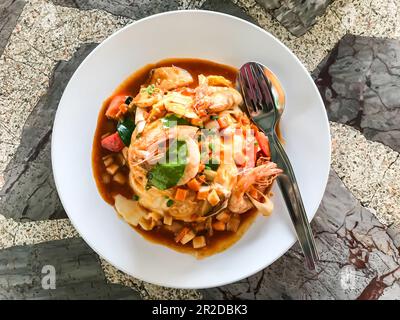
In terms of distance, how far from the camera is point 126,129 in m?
2.45

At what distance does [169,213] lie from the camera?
2.43 m

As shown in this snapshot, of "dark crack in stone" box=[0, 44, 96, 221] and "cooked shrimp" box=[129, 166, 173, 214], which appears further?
"dark crack in stone" box=[0, 44, 96, 221]

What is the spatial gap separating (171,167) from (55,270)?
973mm

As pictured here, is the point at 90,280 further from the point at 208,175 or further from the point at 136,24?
the point at 136,24

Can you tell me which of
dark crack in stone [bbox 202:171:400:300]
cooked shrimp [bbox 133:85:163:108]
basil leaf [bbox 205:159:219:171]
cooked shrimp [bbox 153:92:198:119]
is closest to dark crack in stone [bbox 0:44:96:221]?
cooked shrimp [bbox 133:85:163:108]

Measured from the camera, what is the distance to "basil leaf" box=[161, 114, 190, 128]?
226 cm

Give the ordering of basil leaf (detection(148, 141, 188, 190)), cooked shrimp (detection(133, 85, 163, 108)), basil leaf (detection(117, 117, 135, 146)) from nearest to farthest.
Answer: basil leaf (detection(148, 141, 188, 190)), cooked shrimp (detection(133, 85, 163, 108)), basil leaf (detection(117, 117, 135, 146))

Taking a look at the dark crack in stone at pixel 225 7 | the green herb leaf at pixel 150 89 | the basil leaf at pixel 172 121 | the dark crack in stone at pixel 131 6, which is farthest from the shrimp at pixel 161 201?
the dark crack in stone at pixel 225 7

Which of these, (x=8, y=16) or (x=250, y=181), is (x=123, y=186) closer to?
(x=250, y=181)

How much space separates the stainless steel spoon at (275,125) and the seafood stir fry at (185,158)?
0.05 m

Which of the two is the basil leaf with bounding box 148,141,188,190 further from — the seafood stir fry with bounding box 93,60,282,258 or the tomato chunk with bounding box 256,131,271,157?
the tomato chunk with bounding box 256,131,271,157

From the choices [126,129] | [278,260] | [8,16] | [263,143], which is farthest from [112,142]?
[278,260]

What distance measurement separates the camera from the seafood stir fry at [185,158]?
2.18 meters
